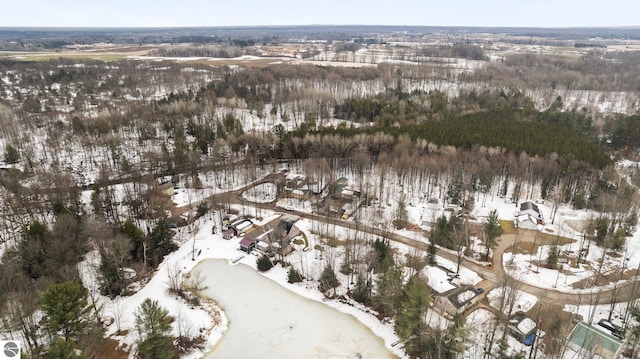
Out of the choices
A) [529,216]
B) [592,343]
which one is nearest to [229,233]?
[592,343]

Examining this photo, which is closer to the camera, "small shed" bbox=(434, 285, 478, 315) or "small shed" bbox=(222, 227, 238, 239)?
"small shed" bbox=(434, 285, 478, 315)

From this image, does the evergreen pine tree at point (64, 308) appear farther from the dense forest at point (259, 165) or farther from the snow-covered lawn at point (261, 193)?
the snow-covered lawn at point (261, 193)

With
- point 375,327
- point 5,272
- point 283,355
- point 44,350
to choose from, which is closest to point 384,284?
point 375,327

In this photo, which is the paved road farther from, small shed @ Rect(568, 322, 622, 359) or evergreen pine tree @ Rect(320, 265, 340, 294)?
evergreen pine tree @ Rect(320, 265, 340, 294)

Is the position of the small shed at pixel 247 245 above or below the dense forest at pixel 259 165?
below

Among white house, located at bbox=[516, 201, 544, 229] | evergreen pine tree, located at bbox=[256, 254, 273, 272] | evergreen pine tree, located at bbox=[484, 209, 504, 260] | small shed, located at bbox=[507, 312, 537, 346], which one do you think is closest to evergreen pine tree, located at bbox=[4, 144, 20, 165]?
evergreen pine tree, located at bbox=[256, 254, 273, 272]

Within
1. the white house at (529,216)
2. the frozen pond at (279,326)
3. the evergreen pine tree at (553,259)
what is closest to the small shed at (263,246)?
the frozen pond at (279,326)

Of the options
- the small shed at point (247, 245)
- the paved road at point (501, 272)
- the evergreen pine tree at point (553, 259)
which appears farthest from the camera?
the small shed at point (247, 245)
